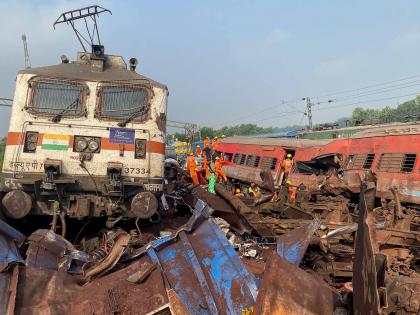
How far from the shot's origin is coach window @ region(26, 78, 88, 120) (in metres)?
6.81

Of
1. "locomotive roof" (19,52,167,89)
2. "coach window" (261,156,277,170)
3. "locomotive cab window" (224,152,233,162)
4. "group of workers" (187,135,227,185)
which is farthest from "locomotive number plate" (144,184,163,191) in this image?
"locomotive cab window" (224,152,233,162)

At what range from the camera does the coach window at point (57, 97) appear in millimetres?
6812

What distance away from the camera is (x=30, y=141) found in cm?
665

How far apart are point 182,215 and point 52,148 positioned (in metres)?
3.27

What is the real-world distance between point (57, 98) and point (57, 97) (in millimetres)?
16

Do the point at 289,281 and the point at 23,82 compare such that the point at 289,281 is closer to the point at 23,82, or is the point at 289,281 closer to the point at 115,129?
the point at 115,129

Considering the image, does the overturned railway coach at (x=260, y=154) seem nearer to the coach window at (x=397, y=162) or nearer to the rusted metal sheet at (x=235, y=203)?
the coach window at (x=397, y=162)

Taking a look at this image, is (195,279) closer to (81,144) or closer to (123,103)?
(81,144)

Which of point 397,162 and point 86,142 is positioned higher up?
point 86,142

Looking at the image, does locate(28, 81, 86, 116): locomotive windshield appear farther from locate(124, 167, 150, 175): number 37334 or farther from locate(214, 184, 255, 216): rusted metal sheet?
locate(214, 184, 255, 216): rusted metal sheet

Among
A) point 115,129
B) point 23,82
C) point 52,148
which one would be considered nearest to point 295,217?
point 115,129

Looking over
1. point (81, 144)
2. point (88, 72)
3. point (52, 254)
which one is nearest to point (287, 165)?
point (88, 72)

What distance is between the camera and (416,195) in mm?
10172

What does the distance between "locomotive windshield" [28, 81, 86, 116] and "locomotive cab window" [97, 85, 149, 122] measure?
339 mm
